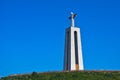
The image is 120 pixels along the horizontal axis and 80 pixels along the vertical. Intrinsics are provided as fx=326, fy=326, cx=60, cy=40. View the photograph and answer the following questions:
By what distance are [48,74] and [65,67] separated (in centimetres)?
1056

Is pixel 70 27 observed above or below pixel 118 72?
above

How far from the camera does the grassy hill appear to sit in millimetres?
35688

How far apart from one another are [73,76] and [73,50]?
11.1 metres

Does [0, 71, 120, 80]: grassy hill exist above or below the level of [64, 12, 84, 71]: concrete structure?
below

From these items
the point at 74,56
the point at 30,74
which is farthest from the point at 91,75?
the point at 74,56

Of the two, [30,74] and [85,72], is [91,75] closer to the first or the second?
[85,72]

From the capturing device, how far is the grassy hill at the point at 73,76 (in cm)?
3569

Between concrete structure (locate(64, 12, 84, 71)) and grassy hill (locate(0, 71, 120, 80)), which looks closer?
grassy hill (locate(0, 71, 120, 80))

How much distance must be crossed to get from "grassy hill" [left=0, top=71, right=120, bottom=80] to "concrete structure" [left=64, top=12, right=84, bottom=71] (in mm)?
8271

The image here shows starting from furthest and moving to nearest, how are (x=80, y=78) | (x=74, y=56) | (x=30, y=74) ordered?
(x=74, y=56)
(x=30, y=74)
(x=80, y=78)

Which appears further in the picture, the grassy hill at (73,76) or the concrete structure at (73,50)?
the concrete structure at (73,50)

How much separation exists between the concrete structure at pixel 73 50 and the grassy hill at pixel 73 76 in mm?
8271

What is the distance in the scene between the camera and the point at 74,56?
46938mm

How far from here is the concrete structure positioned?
153 ft
